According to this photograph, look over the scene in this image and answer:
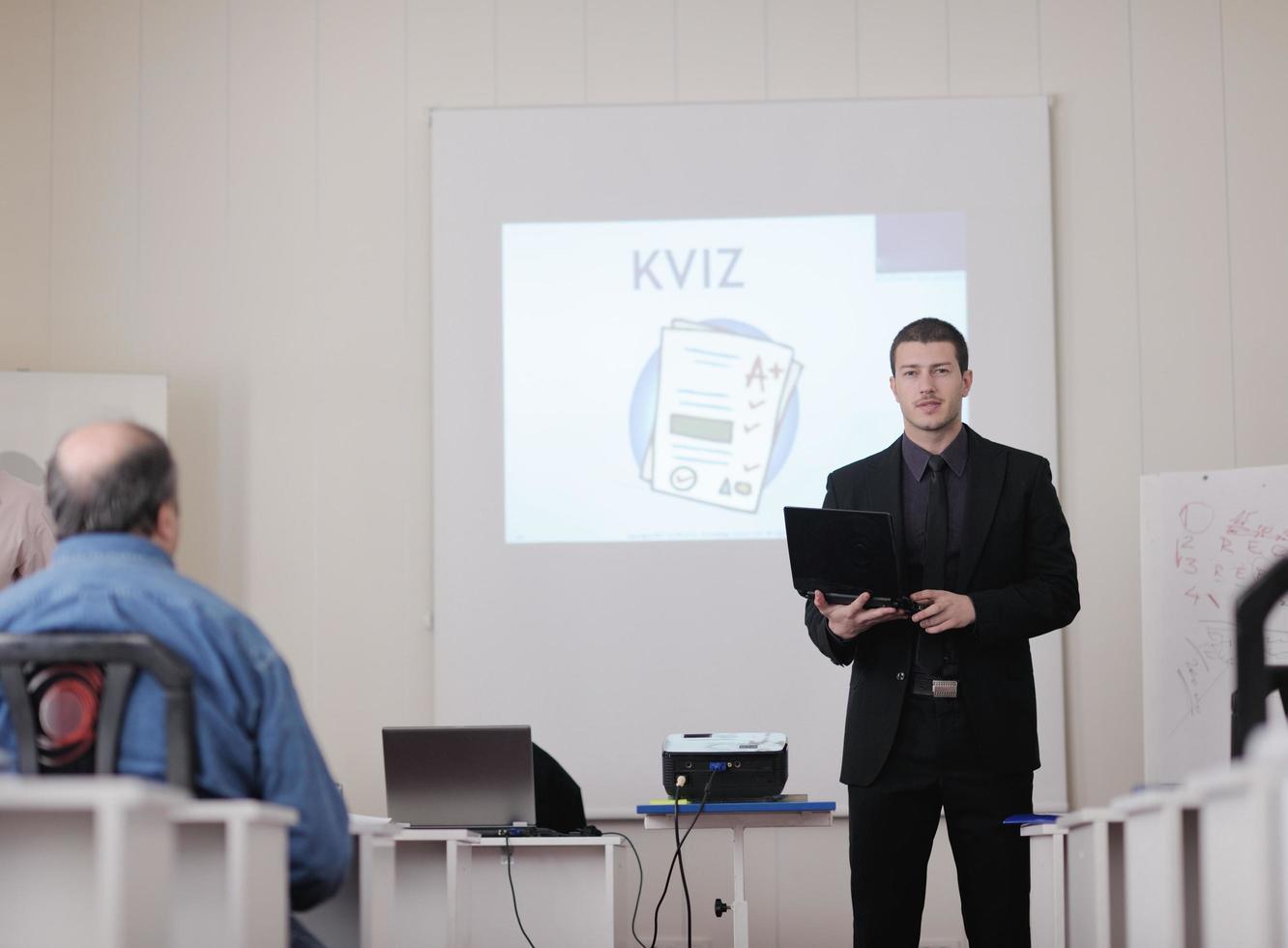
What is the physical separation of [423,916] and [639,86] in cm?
311

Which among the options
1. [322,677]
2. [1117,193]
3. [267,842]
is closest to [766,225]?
[1117,193]

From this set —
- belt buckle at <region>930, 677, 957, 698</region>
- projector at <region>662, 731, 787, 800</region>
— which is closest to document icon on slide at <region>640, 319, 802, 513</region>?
projector at <region>662, 731, 787, 800</region>

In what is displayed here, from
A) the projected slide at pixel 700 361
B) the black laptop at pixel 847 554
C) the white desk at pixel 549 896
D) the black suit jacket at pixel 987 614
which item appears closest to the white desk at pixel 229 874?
the black laptop at pixel 847 554

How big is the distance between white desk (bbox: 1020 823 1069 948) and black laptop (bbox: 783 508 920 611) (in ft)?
1.97

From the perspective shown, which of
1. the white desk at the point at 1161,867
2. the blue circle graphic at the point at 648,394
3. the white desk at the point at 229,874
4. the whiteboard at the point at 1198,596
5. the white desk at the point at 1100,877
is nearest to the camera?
the white desk at the point at 229,874

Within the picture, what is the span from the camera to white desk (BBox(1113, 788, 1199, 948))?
187 centimetres

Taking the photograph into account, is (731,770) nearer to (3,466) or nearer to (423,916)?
(423,916)

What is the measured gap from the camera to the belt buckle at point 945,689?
313 centimetres

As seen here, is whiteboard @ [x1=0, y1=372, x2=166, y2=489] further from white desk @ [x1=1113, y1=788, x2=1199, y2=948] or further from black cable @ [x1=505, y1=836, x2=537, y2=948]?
white desk @ [x1=1113, y1=788, x2=1199, y2=948]

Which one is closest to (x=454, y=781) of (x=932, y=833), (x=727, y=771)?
(x=727, y=771)

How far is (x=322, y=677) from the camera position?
5016 mm

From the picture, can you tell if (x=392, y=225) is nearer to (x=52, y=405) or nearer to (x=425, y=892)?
(x=52, y=405)

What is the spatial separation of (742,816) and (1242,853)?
6.88 ft

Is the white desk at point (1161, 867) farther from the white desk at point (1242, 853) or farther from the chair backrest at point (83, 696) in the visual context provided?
the chair backrest at point (83, 696)
